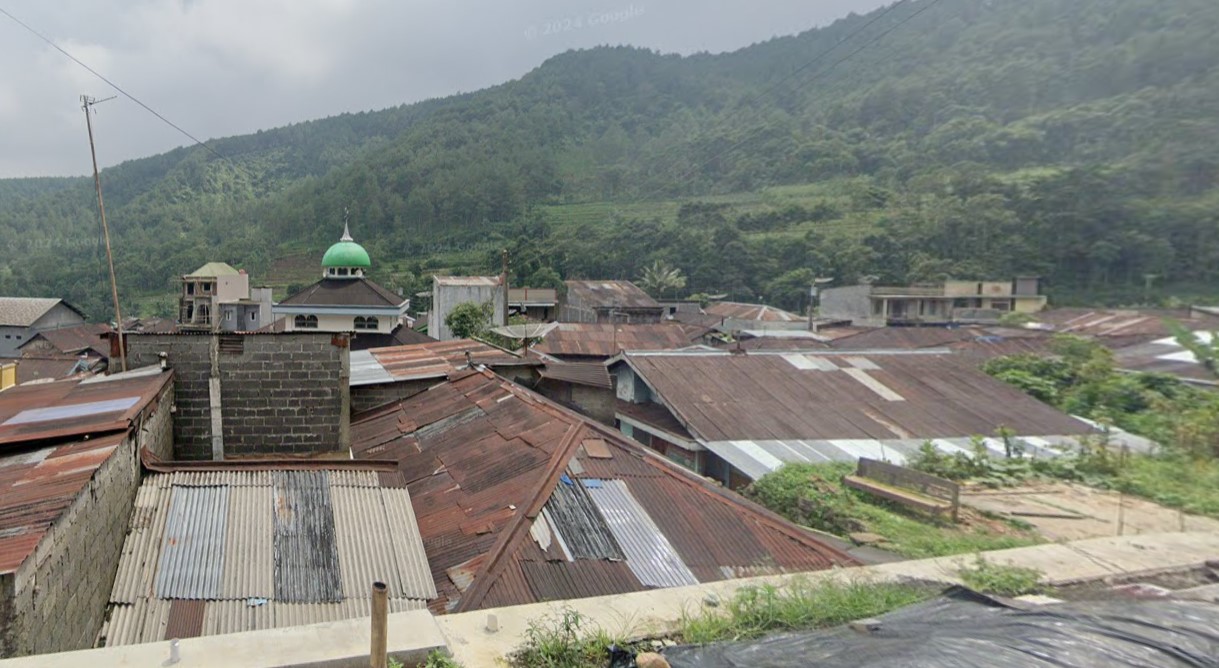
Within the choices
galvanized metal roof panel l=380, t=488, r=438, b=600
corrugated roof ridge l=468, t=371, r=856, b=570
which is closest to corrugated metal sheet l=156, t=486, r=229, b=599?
galvanized metal roof panel l=380, t=488, r=438, b=600

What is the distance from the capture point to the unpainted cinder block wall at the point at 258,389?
8.90 meters

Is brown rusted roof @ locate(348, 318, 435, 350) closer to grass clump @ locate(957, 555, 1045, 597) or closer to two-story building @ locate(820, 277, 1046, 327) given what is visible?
grass clump @ locate(957, 555, 1045, 597)

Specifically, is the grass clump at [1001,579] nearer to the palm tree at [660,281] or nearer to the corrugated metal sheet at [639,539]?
the corrugated metal sheet at [639,539]

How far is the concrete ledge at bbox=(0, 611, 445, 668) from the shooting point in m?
2.09

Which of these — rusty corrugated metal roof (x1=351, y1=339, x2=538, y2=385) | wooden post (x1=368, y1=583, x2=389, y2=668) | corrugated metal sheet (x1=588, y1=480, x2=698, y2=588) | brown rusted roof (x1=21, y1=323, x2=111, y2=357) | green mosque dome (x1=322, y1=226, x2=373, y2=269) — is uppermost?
green mosque dome (x1=322, y1=226, x2=373, y2=269)

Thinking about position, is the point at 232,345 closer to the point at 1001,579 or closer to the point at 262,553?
the point at 262,553

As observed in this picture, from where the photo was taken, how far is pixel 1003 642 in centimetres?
209

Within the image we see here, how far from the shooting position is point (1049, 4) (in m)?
83.8

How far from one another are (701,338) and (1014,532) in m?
24.6

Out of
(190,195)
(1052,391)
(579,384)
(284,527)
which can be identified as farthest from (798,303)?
(190,195)

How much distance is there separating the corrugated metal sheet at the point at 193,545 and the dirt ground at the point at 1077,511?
28.9 feet

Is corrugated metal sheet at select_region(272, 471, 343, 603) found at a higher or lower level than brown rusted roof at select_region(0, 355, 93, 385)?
higher

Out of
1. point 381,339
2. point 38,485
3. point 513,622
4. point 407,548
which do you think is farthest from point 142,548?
point 381,339

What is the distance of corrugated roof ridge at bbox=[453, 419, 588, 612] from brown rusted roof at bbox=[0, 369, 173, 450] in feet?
10.8
